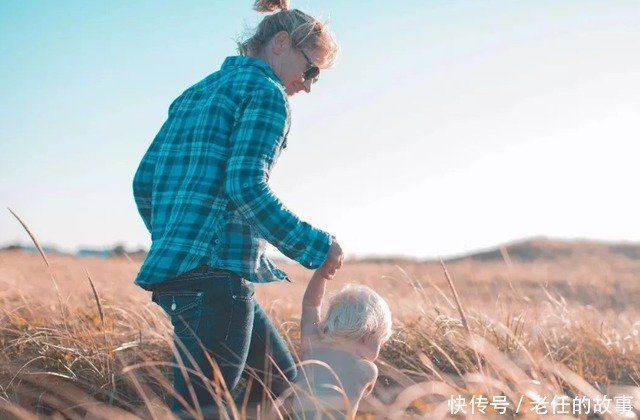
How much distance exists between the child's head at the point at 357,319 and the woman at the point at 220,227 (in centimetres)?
32

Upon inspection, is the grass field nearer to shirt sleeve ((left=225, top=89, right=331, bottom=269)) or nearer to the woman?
the woman

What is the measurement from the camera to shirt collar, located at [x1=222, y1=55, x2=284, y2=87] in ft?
8.50

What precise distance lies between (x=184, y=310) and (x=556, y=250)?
21120 mm

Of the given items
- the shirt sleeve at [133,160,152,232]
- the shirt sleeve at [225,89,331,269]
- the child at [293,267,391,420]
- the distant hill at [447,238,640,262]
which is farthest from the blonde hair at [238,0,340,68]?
the distant hill at [447,238,640,262]

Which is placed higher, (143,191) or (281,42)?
(281,42)

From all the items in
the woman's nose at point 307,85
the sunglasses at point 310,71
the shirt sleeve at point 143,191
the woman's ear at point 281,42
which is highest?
the woman's ear at point 281,42

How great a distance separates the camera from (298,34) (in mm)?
2643

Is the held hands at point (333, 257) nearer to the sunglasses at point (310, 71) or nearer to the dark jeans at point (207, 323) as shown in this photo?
the dark jeans at point (207, 323)

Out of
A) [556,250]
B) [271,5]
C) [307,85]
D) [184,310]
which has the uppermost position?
[556,250]

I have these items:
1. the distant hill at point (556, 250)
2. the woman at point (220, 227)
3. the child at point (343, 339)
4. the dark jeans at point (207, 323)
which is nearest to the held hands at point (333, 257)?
the woman at point (220, 227)

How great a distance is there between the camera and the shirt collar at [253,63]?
2.59 m

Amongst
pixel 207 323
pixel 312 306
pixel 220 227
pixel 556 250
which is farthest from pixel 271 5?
pixel 556 250

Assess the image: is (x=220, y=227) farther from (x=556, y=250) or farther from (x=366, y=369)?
(x=556, y=250)

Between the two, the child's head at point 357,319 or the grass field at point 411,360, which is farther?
the child's head at point 357,319
